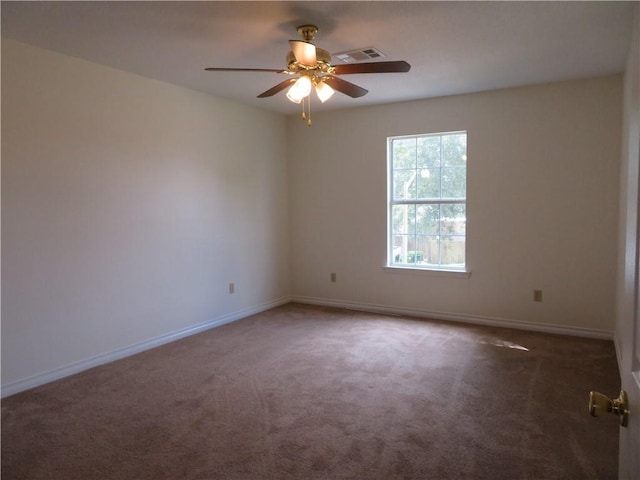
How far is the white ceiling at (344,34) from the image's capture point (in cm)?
256

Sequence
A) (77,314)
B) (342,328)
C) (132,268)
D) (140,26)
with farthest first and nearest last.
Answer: (342,328), (132,268), (77,314), (140,26)

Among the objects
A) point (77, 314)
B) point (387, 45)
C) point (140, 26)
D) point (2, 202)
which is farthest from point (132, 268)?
point (387, 45)

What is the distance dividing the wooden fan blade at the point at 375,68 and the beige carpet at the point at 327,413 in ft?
6.84

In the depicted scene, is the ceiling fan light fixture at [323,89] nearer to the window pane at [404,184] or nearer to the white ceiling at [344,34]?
the white ceiling at [344,34]

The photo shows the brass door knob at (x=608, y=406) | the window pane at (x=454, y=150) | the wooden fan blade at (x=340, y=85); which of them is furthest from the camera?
the window pane at (x=454, y=150)

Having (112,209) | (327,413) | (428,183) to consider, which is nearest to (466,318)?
(428,183)

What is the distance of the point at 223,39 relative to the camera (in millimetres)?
3027

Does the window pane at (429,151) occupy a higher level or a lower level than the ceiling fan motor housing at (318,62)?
lower

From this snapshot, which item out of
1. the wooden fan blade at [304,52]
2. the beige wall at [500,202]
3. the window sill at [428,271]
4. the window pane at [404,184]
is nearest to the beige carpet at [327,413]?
the beige wall at [500,202]

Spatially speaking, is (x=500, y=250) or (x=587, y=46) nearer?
(x=587, y=46)

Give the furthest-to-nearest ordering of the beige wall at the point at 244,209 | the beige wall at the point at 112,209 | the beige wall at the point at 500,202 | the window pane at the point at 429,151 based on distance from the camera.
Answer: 1. the window pane at the point at 429,151
2. the beige wall at the point at 500,202
3. the beige wall at the point at 244,209
4. the beige wall at the point at 112,209

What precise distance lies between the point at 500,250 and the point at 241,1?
3.45 m

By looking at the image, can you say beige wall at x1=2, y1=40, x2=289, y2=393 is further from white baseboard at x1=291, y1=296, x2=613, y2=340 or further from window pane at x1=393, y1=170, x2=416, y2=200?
window pane at x1=393, y1=170, x2=416, y2=200

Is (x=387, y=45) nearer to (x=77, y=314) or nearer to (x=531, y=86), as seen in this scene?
(x=531, y=86)
